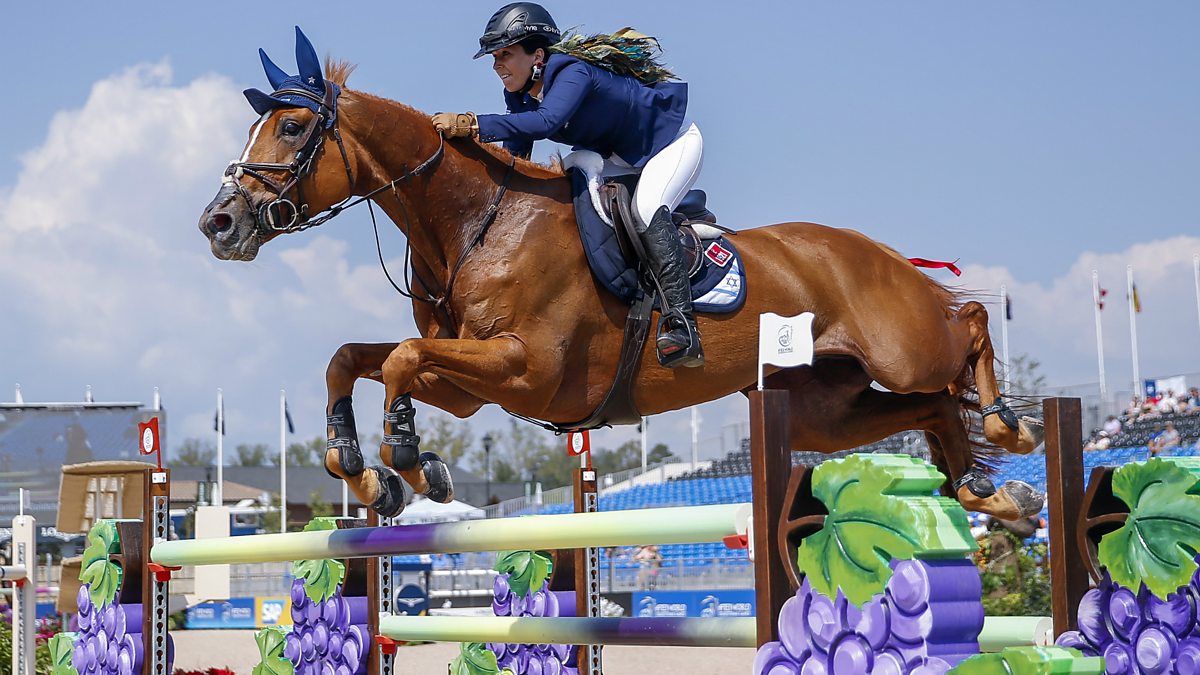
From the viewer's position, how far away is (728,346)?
13.1 feet

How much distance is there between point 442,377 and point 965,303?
2090 mm

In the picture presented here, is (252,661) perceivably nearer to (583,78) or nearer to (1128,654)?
(583,78)

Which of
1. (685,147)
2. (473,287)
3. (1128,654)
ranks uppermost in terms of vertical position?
(685,147)

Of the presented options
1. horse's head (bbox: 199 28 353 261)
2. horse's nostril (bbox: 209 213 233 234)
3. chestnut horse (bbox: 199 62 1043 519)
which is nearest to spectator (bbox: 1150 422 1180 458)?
chestnut horse (bbox: 199 62 1043 519)

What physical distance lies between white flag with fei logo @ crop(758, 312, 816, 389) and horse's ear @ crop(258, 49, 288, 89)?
1.86m

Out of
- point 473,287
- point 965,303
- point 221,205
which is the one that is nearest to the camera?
point 221,205

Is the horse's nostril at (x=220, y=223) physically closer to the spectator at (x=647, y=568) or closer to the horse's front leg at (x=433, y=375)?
the horse's front leg at (x=433, y=375)

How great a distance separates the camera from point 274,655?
187 inches

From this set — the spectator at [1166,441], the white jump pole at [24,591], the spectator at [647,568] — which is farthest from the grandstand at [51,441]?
the spectator at [1166,441]

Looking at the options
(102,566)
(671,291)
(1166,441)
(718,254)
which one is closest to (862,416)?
(718,254)

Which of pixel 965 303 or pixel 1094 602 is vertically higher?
pixel 965 303

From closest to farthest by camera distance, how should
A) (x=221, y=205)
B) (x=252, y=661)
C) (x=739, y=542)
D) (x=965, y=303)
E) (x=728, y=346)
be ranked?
(x=739, y=542) → (x=221, y=205) → (x=728, y=346) → (x=965, y=303) → (x=252, y=661)

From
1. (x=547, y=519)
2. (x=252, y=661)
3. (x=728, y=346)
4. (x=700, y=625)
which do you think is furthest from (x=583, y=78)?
(x=252, y=661)

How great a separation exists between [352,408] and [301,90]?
2.99 feet
